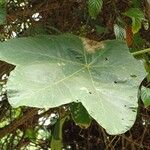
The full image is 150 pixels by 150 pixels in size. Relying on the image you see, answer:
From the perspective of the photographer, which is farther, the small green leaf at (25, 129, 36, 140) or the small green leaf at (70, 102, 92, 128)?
the small green leaf at (25, 129, 36, 140)

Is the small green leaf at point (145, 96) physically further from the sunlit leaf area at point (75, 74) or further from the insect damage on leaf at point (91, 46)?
the insect damage on leaf at point (91, 46)

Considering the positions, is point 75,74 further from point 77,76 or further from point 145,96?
point 145,96

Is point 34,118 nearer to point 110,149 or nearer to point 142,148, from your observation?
point 110,149

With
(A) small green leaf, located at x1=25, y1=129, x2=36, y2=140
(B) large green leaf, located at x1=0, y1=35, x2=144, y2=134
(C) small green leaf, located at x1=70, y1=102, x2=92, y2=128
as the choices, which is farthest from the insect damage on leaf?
(A) small green leaf, located at x1=25, y1=129, x2=36, y2=140

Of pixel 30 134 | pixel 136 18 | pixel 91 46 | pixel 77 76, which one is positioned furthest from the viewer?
pixel 30 134

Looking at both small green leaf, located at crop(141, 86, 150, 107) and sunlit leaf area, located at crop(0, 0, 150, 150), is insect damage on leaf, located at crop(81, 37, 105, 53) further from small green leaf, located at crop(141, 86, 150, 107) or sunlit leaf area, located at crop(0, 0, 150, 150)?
small green leaf, located at crop(141, 86, 150, 107)

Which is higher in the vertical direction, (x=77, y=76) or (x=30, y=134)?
(x=77, y=76)

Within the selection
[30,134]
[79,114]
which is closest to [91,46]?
[79,114]

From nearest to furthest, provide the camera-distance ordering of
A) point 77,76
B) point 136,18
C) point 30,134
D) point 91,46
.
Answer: point 77,76 < point 91,46 < point 136,18 < point 30,134

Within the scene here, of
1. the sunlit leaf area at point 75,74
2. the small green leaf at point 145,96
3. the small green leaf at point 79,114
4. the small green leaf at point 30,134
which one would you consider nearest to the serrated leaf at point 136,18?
the sunlit leaf area at point 75,74

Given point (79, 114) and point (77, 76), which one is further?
point (79, 114)
